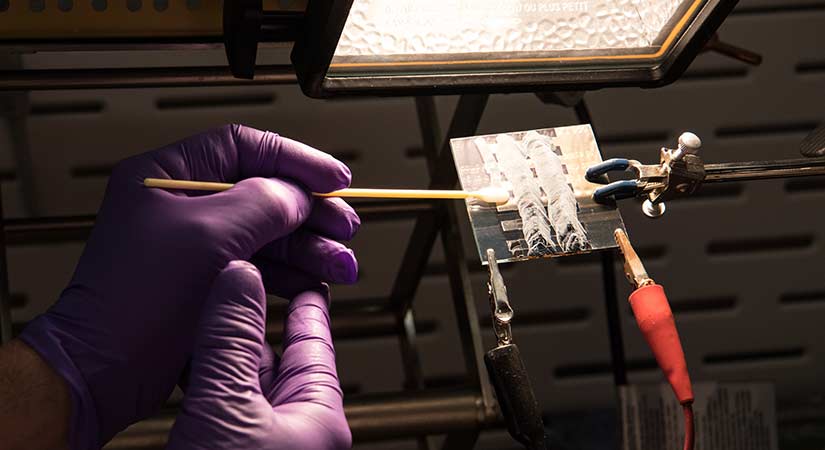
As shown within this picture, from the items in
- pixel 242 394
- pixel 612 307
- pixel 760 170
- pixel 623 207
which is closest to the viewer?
pixel 242 394

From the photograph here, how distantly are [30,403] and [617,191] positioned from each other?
0.66 metres

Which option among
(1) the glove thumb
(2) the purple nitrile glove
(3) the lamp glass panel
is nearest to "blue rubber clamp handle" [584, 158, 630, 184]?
(3) the lamp glass panel

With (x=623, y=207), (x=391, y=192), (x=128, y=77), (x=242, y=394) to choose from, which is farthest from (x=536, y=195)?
(x=623, y=207)

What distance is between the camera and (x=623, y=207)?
5.26 feet

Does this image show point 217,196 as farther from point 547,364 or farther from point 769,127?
point 769,127

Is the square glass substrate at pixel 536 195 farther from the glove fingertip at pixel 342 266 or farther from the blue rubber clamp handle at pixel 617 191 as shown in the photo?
the glove fingertip at pixel 342 266

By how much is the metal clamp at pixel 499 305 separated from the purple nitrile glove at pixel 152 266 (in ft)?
0.67

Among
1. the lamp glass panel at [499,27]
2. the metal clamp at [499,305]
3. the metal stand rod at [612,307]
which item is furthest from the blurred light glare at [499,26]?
the metal stand rod at [612,307]

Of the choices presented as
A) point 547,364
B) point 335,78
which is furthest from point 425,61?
point 547,364

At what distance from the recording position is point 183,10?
89 cm

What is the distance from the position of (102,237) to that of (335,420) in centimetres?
32

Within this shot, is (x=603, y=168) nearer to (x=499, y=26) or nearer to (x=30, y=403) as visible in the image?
(x=499, y=26)

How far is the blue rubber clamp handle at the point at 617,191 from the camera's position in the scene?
913 mm

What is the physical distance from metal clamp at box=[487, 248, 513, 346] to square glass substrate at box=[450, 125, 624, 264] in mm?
11
